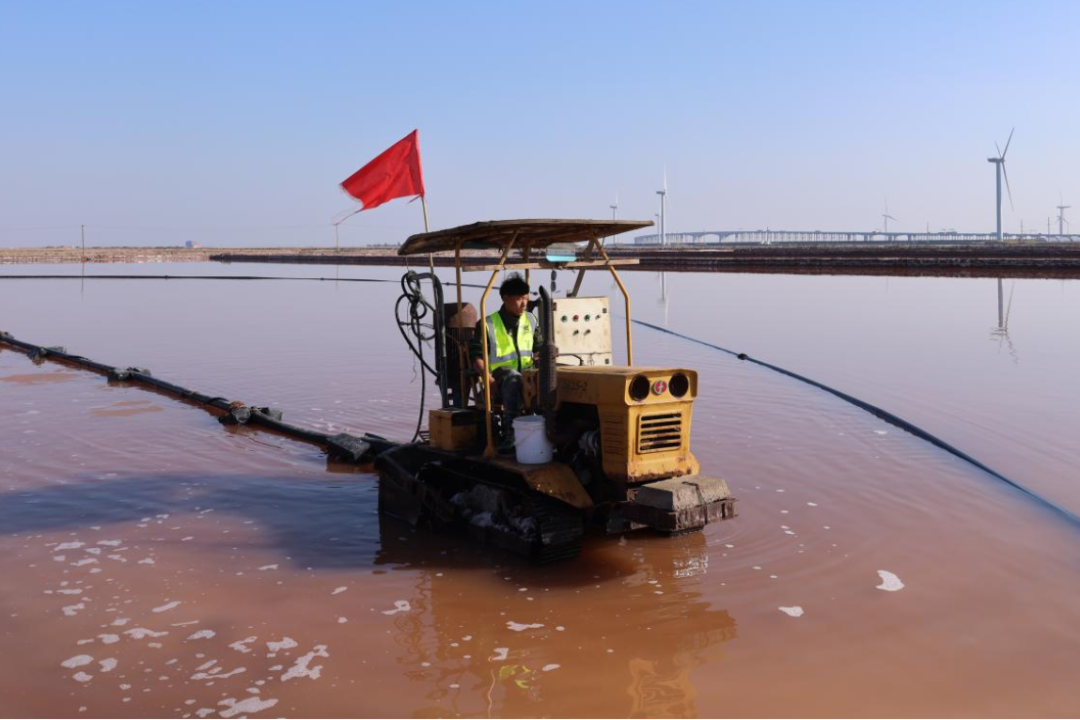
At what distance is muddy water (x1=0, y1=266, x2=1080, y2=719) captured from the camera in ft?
16.5

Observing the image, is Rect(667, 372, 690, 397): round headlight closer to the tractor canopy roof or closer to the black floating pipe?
the tractor canopy roof

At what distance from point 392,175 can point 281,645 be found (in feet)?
16.0

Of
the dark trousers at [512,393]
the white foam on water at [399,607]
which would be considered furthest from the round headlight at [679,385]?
the white foam on water at [399,607]

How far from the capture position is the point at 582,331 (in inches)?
308

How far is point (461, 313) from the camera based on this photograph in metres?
8.14

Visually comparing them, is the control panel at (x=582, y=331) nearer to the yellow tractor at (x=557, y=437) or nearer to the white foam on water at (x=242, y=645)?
the yellow tractor at (x=557, y=437)

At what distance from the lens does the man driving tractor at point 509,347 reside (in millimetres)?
7403

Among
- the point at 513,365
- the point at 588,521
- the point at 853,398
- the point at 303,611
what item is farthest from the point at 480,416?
the point at 853,398

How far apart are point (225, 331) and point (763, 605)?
72.9ft

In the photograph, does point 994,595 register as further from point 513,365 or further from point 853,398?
point 853,398

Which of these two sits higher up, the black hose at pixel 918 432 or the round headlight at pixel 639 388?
the round headlight at pixel 639 388

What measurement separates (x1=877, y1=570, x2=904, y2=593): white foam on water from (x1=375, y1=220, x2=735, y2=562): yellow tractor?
1116 millimetres

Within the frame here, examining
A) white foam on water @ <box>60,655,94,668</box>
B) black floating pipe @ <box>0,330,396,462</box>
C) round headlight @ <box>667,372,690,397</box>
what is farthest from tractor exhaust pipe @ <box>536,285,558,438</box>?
black floating pipe @ <box>0,330,396,462</box>

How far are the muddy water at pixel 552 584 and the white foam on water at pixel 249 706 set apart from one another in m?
0.01
